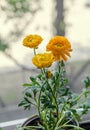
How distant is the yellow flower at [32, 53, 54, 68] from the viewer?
677 mm

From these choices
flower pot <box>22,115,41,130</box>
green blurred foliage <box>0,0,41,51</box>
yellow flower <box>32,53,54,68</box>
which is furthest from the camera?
green blurred foliage <box>0,0,41,51</box>

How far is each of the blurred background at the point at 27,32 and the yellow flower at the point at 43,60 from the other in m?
0.49

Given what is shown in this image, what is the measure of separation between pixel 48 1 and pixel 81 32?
0.21 metres

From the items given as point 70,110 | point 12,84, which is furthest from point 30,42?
point 12,84

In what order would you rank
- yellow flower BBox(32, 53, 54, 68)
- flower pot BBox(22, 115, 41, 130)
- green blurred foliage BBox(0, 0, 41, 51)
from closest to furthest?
yellow flower BBox(32, 53, 54, 68) → flower pot BBox(22, 115, 41, 130) → green blurred foliage BBox(0, 0, 41, 51)

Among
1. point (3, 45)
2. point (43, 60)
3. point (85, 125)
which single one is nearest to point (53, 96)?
point (43, 60)

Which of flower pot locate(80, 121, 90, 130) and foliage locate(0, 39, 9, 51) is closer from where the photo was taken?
flower pot locate(80, 121, 90, 130)

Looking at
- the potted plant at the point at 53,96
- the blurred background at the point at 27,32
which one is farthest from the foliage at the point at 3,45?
the potted plant at the point at 53,96

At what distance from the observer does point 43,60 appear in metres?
0.68

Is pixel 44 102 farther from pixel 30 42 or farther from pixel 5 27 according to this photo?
pixel 5 27

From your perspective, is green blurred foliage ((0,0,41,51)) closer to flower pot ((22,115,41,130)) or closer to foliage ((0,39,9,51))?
foliage ((0,39,9,51))

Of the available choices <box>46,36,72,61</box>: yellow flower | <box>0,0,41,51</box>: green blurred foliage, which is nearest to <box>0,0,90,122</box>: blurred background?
<box>0,0,41,51</box>: green blurred foliage

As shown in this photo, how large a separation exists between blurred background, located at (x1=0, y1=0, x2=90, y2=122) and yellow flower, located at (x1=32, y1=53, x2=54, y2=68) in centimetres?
49

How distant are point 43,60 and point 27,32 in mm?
524
